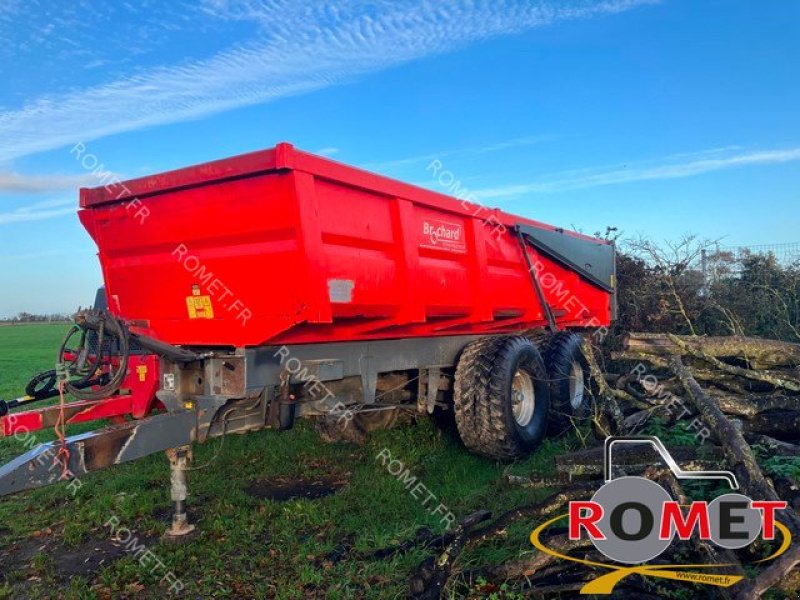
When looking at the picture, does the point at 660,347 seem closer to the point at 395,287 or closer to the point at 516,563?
the point at 395,287

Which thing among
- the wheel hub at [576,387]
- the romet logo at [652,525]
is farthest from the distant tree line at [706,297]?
the romet logo at [652,525]

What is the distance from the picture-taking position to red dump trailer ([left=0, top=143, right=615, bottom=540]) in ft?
12.8

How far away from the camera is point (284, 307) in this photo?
404cm

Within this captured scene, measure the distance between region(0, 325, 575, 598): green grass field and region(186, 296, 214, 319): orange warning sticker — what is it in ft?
4.73

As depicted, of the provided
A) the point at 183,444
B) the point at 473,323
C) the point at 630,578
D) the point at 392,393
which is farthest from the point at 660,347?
the point at 183,444

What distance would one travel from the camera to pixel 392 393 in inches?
224

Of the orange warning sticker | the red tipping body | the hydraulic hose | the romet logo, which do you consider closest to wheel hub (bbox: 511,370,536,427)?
the red tipping body

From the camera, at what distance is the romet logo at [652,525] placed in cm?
313

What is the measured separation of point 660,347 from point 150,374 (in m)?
4.56

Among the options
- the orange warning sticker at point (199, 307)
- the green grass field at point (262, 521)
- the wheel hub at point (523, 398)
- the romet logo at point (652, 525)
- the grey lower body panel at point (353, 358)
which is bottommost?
the green grass field at point (262, 521)

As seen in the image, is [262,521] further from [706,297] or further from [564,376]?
[706,297]

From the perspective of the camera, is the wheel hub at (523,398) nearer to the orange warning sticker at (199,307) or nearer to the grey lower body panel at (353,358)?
the grey lower body panel at (353,358)

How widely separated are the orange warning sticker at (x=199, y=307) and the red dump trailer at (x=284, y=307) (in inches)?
0.5

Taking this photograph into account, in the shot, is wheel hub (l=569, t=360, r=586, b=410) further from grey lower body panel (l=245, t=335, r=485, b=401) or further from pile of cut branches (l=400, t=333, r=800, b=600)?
grey lower body panel (l=245, t=335, r=485, b=401)
